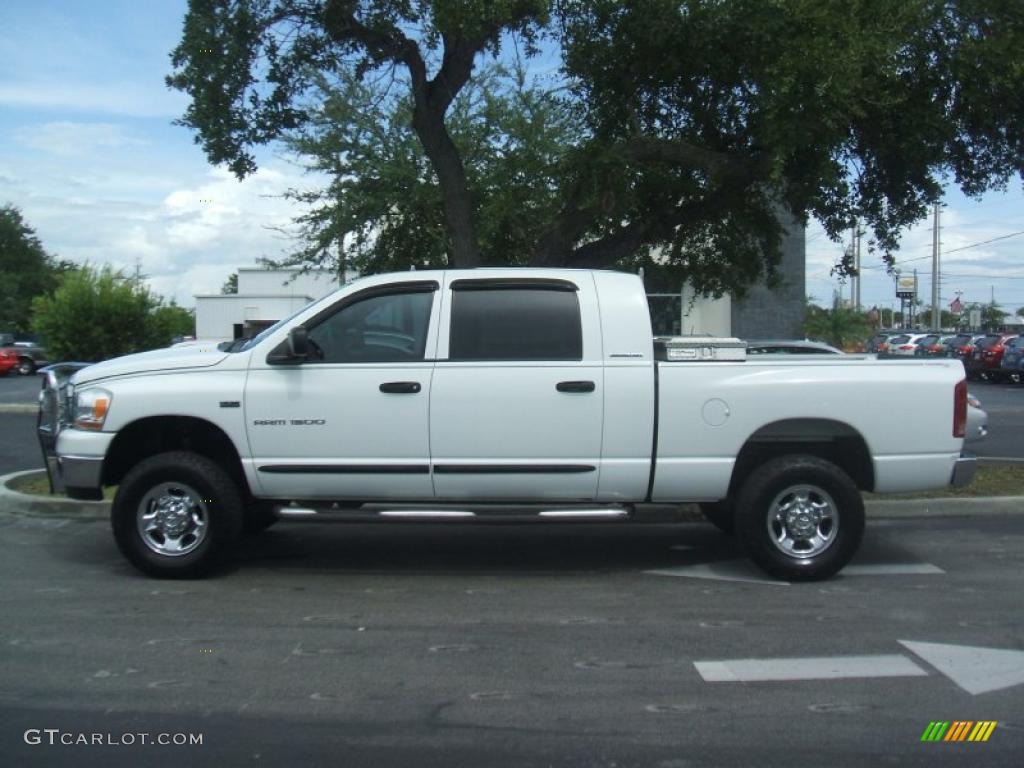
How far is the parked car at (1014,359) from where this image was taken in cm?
3228

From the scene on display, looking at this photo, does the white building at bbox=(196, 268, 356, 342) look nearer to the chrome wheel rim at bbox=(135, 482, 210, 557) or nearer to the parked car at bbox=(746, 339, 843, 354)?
the parked car at bbox=(746, 339, 843, 354)

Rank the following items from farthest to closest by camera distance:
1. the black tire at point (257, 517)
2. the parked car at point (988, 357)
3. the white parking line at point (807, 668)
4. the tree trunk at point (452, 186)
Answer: the parked car at point (988, 357)
the tree trunk at point (452, 186)
the black tire at point (257, 517)
the white parking line at point (807, 668)

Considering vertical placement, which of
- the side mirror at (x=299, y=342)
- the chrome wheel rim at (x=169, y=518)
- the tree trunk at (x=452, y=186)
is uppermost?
the tree trunk at (x=452, y=186)

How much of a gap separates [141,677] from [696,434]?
3.70 metres

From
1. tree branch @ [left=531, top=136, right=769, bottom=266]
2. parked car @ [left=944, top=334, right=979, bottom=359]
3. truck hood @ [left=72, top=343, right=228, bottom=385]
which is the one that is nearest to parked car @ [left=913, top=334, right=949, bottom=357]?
parked car @ [left=944, top=334, right=979, bottom=359]

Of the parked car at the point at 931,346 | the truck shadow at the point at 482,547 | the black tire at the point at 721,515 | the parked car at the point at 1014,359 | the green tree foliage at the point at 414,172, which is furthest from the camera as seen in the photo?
the parked car at the point at 931,346

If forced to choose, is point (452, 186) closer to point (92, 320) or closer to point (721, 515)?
point (721, 515)

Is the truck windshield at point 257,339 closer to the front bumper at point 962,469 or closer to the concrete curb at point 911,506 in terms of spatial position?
the concrete curb at point 911,506

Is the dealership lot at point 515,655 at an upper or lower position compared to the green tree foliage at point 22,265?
lower

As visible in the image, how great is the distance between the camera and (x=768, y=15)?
953cm

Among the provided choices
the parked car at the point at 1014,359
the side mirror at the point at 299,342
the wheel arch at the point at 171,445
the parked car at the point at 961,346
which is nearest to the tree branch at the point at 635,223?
the side mirror at the point at 299,342

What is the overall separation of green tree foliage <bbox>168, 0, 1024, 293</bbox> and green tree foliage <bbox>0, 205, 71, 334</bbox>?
205ft

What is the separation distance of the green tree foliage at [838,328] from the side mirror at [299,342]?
31969 mm

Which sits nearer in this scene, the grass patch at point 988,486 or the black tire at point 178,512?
the black tire at point 178,512
